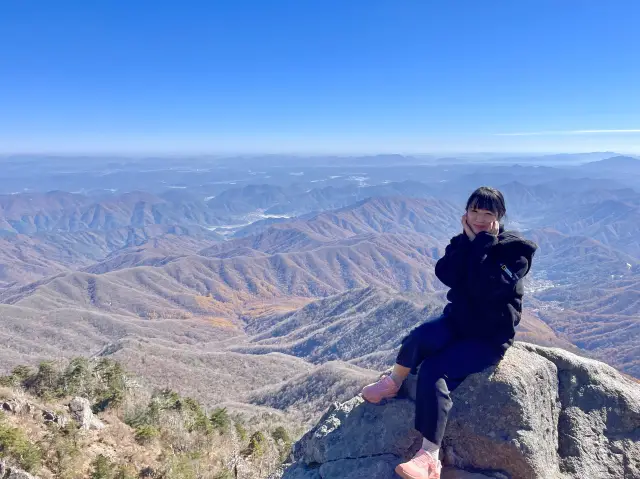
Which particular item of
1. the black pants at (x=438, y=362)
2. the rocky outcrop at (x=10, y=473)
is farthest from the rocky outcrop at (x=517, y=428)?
the rocky outcrop at (x=10, y=473)

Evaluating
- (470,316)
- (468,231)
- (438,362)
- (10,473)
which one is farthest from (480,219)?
(10,473)

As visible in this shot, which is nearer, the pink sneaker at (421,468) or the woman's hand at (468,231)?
the pink sneaker at (421,468)

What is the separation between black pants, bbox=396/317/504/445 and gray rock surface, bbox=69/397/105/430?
9.99 metres

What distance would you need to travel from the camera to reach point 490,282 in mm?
6383

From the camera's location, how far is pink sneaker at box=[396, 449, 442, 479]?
230 inches

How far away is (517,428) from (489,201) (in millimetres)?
3778

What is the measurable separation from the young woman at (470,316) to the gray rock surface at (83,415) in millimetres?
10301

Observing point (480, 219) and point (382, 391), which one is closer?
point (480, 219)

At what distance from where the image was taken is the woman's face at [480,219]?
680cm

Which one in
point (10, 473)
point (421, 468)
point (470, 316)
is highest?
point (470, 316)

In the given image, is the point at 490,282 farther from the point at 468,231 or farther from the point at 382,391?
the point at 382,391

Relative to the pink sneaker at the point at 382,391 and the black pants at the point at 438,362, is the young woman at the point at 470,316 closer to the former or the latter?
the black pants at the point at 438,362

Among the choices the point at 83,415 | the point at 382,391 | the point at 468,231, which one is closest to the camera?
the point at 468,231

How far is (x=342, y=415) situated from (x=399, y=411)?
130 centimetres
